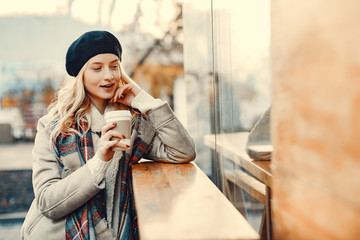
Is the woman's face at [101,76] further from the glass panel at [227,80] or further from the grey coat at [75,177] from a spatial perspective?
the glass panel at [227,80]

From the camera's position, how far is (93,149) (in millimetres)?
1535

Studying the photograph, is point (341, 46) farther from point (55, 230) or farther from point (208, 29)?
point (208, 29)

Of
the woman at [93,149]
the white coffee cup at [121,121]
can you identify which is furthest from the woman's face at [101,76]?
the white coffee cup at [121,121]

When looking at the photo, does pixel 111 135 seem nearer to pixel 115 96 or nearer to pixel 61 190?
pixel 61 190

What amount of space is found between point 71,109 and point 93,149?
21cm

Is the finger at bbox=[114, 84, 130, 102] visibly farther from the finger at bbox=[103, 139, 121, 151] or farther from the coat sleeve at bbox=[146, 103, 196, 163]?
the finger at bbox=[103, 139, 121, 151]

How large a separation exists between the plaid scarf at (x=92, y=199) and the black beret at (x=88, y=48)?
28 centimetres

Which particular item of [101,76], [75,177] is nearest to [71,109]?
[101,76]

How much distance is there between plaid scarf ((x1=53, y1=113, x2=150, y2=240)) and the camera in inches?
53.9

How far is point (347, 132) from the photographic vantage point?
18.8 inches

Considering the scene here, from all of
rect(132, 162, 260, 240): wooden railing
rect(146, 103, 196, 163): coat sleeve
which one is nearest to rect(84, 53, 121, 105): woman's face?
rect(146, 103, 196, 163): coat sleeve

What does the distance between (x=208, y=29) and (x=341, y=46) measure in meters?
1.70

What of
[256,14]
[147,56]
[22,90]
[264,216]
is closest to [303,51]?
[256,14]

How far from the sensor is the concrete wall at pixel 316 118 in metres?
0.47
